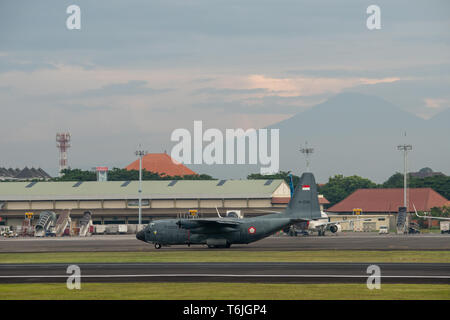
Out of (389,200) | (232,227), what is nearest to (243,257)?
(232,227)

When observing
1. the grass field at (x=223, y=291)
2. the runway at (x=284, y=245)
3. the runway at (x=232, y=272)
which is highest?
the grass field at (x=223, y=291)

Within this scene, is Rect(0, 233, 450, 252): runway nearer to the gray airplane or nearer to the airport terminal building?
the gray airplane

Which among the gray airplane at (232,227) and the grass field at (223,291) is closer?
the grass field at (223,291)

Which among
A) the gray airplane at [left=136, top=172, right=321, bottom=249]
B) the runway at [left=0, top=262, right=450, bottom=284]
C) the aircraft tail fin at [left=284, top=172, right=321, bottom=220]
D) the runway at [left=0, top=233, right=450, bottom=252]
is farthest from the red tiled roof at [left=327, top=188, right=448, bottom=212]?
the runway at [left=0, top=262, right=450, bottom=284]

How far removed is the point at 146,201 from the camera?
158500mm

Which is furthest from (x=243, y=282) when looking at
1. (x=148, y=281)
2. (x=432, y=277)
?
(x=432, y=277)

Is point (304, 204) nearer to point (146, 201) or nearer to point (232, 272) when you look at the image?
point (232, 272)

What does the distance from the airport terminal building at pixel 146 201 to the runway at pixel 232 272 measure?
339 feet

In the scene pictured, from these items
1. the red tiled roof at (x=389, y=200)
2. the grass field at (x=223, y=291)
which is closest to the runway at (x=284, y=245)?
the grass field at (x=223, y=291)

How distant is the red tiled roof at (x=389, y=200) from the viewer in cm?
17300

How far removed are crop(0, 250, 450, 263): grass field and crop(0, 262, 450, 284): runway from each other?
165 inches

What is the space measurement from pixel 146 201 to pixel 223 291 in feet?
411

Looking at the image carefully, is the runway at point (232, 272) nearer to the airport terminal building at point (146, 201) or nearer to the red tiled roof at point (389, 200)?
the airport terminal building at point (146, 201)

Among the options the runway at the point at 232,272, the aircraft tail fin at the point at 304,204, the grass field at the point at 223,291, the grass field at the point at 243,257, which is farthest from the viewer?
the aircraft tail fin at the point at 304,204
